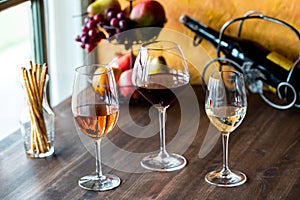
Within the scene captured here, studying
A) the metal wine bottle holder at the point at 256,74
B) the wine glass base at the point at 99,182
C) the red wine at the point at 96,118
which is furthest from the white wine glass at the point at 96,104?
the metal wine bottle holder at the point at 256,74

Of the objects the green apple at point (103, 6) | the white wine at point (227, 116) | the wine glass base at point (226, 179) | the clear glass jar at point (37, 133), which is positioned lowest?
the wine glass base at point (226, 179)

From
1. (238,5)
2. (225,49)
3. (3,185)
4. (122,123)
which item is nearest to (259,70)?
(225,49)

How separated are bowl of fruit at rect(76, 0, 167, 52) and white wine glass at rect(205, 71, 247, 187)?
46 centimetres

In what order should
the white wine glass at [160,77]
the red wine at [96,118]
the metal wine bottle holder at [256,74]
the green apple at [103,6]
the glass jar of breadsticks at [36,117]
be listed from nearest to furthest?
the red wine at [96,118], the white wine glass at [160,77], the glass jar of breadsticks at [36,117], the metal wine bottle holder at [256,74], the green apple at [103,6]

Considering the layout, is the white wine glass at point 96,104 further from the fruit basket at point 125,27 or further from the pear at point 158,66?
the fruit basket at point 125,27

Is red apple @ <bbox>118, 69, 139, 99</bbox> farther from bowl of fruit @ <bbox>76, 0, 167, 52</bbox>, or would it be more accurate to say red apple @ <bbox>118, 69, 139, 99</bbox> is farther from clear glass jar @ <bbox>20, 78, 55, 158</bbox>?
clear glass jar @ <bbox>20, 78, 55, 158</bbox>

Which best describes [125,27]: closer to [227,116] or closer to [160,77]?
[160,77]

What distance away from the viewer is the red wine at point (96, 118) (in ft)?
3.73

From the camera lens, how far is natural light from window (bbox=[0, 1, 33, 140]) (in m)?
1.69

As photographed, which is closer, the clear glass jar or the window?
the clear glass jar

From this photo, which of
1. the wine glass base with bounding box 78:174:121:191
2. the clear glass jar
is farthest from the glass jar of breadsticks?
the wine glass base with bounding box 78:174:121:191

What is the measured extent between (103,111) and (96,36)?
55 centimetres

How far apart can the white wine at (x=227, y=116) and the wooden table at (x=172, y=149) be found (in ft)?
0.39

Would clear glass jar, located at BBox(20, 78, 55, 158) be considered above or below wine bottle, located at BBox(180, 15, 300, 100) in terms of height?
below
